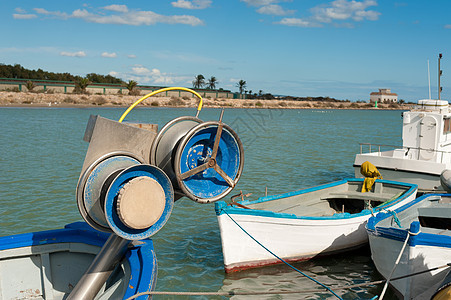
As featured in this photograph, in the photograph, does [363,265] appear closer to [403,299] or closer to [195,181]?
[403,299]

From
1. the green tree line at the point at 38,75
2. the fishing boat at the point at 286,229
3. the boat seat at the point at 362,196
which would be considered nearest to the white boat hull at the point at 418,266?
the fishing boat at the point at 286,229

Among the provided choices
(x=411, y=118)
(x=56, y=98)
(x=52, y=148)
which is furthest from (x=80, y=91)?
(x=411, y=118)

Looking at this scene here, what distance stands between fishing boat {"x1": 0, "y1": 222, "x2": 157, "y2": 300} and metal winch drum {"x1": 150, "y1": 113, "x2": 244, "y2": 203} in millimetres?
1303

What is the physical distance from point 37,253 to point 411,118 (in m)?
15.4

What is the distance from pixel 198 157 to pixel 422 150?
14.5 metres

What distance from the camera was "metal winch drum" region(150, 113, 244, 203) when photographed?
5.06 meters

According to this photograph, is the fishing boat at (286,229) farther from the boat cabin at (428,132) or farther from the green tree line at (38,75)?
the green tree line at (38,75)

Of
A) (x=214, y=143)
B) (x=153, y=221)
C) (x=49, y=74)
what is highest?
(x=49, y=74)

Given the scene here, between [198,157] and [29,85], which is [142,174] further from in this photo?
[29,85]

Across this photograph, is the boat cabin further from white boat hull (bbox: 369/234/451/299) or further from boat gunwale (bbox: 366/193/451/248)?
white boat hull (bbox: 369/234/451/299)

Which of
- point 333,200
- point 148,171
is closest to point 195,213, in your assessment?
point 333,200

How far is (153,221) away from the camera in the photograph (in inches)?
189

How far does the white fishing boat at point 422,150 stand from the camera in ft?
53.2

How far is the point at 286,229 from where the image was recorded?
976 cm
